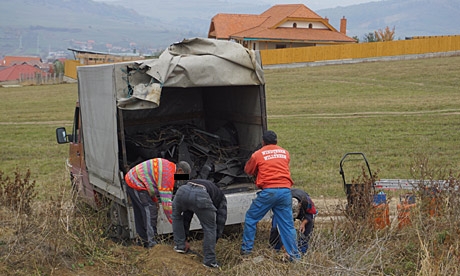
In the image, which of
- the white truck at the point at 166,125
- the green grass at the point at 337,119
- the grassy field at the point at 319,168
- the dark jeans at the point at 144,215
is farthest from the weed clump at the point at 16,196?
the green grass at the point at 337,119

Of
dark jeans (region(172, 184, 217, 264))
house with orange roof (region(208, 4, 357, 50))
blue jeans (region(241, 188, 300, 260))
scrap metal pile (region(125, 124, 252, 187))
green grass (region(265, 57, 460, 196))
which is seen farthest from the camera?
house with orange roof (region(208, 4, 357, 50))

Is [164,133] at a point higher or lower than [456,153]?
higher

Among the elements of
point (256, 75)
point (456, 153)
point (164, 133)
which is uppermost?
point (256, 75)

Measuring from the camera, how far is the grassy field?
Answer: 6379 millimetres

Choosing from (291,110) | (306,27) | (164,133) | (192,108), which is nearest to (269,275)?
(164,133)

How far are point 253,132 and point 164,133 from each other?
1650 mm

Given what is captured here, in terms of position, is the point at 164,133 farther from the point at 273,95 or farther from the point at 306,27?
the point at 306,27

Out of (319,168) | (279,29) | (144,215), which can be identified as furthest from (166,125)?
(279,29)

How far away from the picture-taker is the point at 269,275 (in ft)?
19.5

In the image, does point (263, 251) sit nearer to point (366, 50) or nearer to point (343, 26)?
point (366, 50)

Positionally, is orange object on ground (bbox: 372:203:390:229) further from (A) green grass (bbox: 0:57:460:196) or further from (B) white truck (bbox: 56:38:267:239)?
(A) green grass (bbox: 0:57:460:196)

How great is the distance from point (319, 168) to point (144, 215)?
7.01 meters

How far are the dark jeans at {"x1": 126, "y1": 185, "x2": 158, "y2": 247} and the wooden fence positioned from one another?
130 ft

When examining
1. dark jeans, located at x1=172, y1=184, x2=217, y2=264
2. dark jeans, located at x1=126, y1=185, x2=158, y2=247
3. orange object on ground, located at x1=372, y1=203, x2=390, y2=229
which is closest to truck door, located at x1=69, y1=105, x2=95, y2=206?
dark jeans, located at x1=126, y1=185, x2=158, y2=247
